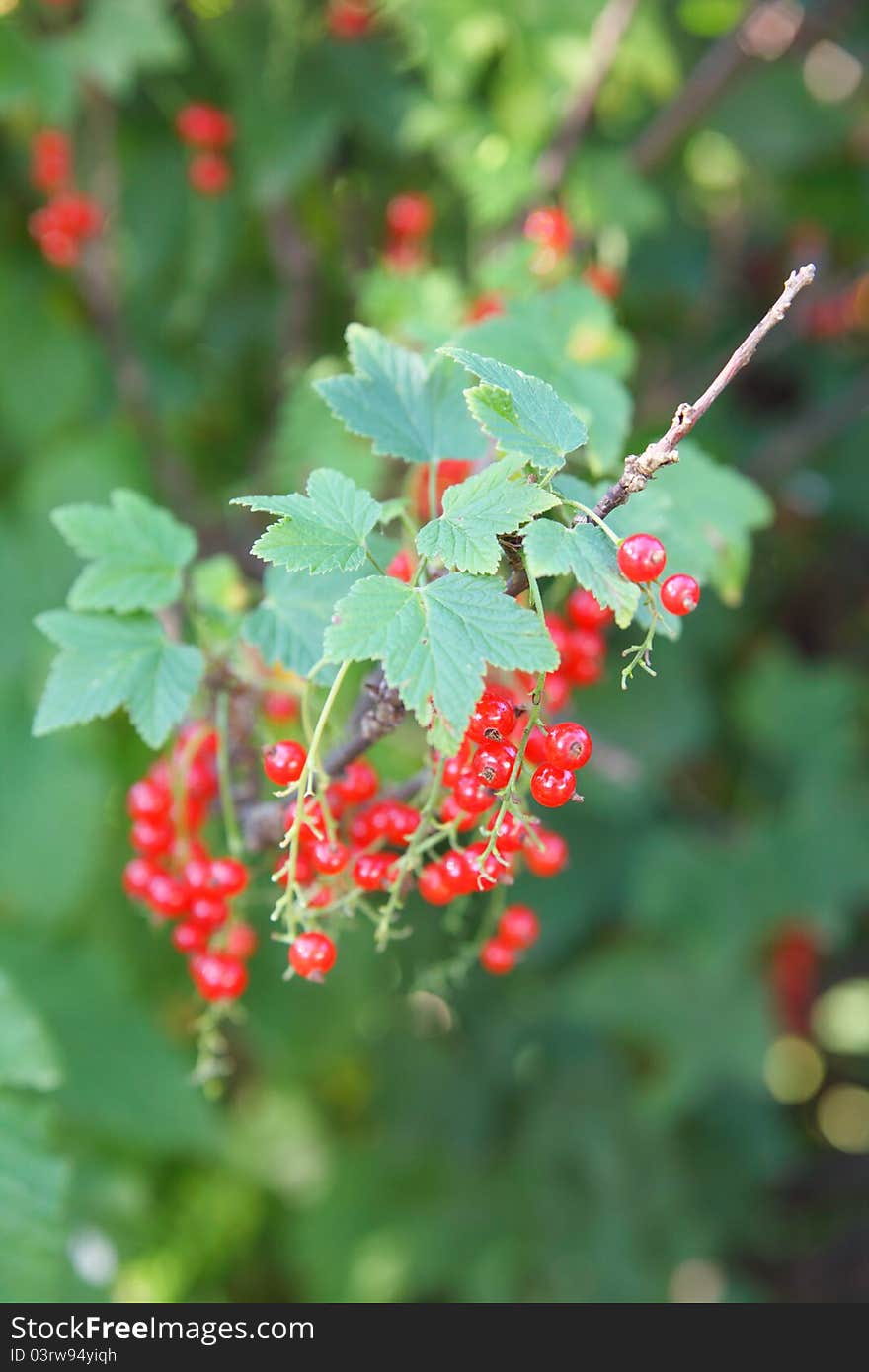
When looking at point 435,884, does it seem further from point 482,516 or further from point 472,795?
point 482,516

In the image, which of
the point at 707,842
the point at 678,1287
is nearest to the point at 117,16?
the point at 707,842

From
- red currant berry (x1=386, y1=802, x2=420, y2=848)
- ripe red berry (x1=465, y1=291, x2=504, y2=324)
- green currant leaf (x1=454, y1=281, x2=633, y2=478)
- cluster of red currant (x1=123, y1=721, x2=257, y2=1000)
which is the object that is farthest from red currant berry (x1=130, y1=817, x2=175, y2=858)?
ripe red berry (x1=465, y1=291, x2=504, y2=324)

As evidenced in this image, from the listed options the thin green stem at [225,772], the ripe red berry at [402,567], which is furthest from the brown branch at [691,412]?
the thin green stem at [225,772]

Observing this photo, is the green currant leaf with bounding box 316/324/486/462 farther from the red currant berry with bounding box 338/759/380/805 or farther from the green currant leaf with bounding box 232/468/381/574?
the red currant berry with bounding box 338/759/380/805

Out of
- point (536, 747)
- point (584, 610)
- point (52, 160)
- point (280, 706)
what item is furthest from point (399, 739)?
point (52, 160)

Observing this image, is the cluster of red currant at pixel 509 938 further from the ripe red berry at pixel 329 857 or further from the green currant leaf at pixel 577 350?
the green currant leaf at pixel 577 350

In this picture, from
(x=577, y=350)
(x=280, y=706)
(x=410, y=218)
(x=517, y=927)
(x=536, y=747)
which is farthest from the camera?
(x=410, y=218)
